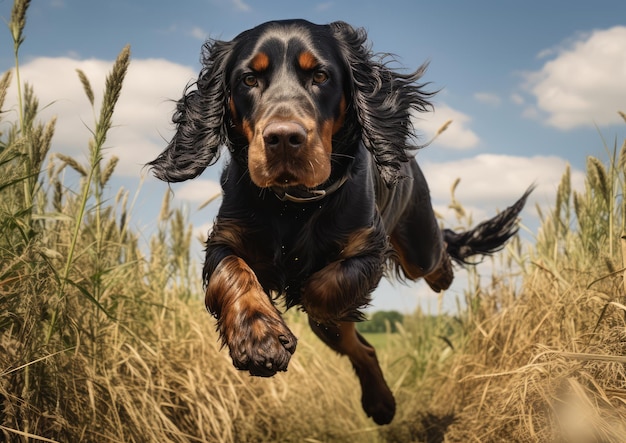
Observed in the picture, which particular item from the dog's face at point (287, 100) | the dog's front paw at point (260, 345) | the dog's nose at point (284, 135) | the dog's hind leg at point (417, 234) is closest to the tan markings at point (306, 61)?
the dog's face at point (287, 100)

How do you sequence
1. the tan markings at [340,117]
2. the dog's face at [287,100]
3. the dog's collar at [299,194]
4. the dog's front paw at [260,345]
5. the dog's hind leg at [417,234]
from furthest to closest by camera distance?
the dog's hind leg at [417,234] < the tan markings at [340,117] < the dog's collar at [299,194] < the dog's face at [287,100] < the dog's front paw at [260,345]

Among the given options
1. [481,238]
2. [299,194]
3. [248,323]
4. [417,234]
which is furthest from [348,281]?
[481,238]

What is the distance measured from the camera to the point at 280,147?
2.29 meters

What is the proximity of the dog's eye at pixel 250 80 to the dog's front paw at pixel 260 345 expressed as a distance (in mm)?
877

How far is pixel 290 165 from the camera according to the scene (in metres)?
2.33

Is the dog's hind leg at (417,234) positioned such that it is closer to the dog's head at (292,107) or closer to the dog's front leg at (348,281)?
the dog's head at (292,107)

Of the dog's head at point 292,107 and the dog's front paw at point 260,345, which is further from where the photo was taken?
the dog's head at point 292,107

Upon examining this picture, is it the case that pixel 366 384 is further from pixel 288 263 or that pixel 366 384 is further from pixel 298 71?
pixel 298 71

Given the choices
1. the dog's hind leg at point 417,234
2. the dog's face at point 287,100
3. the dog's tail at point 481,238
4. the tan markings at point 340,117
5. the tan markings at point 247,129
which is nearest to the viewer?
the dog's face at point 287,100

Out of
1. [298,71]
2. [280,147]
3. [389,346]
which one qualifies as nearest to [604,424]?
[280,147]

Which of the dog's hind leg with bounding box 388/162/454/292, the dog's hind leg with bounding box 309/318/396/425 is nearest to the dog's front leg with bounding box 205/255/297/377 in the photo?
the dog's hind leg with bounding box 309/318/396/425

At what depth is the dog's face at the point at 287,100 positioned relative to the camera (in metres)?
2.31

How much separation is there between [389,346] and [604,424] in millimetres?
3798

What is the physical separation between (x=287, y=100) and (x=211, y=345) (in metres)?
2.13
